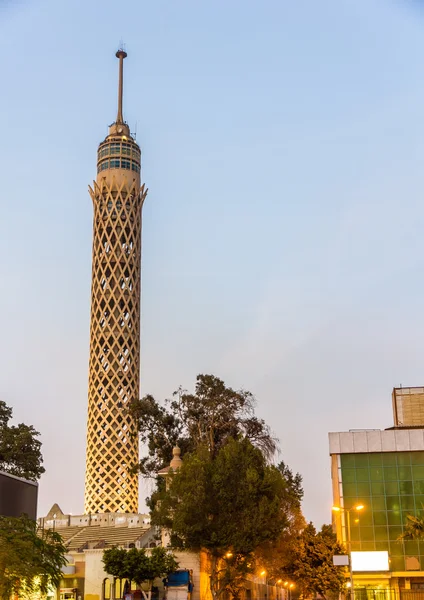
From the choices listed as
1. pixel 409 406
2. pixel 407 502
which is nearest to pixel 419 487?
pixel 407 502

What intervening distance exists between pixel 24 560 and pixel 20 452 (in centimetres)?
3476

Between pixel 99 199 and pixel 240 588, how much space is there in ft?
181

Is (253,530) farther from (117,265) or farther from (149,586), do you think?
(117,265)

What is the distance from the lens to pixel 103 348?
87.2m

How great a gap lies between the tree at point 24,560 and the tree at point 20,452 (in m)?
31.0

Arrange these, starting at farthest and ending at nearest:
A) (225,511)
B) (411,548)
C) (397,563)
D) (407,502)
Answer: (407,502) → (411,548) → (397,563) → (225,511)

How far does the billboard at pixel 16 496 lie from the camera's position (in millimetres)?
34219

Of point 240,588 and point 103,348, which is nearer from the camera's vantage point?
point 240,588

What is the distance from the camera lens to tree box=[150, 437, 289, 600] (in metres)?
40.4

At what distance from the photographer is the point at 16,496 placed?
35.3 meters

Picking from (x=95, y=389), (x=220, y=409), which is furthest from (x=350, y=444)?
(x=95, y=389)

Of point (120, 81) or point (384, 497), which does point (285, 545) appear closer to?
point (384, 497)

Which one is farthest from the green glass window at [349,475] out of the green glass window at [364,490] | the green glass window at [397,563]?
the green glass window at [397,563]

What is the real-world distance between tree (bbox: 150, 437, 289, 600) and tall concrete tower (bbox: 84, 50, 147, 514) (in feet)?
132
